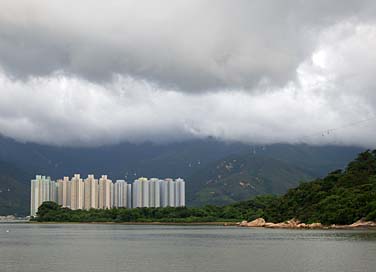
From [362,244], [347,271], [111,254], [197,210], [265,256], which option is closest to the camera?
[347,271]

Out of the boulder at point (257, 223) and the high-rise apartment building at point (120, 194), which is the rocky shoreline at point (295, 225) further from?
the high-rise apartment building at point (120, 194)

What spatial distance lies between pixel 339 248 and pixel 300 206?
59747 millimetres

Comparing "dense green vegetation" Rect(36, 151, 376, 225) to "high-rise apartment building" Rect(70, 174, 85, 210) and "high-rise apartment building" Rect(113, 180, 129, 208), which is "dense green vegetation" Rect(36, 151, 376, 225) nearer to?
"high-rise apartment building" Rect(70, 174, 85, 210)

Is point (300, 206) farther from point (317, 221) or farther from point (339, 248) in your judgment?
point (339, 248)

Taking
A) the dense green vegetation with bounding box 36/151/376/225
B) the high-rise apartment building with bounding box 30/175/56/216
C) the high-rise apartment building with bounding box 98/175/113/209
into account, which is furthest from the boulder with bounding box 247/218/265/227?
the high-rise apartment building with bounding box 30/175/56/216

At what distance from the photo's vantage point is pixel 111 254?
44.2 meters

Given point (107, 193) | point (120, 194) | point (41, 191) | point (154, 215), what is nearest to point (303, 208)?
point (154, 215)

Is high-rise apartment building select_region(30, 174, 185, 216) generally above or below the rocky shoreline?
above

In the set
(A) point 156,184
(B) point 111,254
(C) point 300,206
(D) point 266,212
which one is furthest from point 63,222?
(B) point 111,254

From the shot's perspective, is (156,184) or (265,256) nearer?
(265,256)

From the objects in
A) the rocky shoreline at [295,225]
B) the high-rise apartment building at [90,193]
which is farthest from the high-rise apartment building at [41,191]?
the rocky shoreline at [295,225]

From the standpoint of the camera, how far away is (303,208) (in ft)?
337

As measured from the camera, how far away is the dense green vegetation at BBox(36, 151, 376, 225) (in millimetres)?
88031

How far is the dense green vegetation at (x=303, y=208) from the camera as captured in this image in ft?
289
